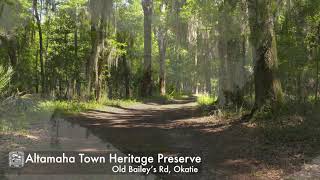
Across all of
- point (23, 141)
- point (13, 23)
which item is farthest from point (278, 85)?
point (13, 23)

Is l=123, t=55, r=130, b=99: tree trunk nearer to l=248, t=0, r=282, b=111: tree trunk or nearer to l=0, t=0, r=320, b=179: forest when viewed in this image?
l=0, t=0, r=320, b=179: forest

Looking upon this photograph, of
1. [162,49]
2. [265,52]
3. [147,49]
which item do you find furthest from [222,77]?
[162,49]

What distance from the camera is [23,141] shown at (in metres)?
8.97

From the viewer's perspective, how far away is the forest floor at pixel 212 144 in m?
7.29

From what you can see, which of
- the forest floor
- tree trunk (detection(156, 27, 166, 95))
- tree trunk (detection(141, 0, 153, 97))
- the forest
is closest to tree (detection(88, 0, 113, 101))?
the forest

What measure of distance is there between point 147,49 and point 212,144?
18.8 metres

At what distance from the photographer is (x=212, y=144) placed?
958cm

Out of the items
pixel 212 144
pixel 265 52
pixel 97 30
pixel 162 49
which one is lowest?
pixel 212 144

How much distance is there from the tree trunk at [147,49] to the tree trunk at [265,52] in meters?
15.7

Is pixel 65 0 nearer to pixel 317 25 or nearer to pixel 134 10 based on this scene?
pixel 134 10

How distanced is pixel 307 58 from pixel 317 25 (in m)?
1.21

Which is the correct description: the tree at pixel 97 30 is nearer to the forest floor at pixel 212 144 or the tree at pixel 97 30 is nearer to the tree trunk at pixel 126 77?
the forest floor at pixel 212 144

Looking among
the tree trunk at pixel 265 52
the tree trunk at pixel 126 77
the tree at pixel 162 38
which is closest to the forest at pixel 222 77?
the tree trunk at pixel 265 52

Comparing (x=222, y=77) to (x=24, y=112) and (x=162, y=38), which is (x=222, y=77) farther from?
(x=162, y=38)
